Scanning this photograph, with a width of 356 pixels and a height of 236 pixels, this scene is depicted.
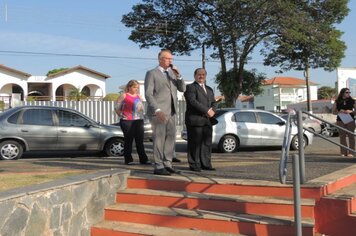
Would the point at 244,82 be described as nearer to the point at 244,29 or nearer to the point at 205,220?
the point at 244,29

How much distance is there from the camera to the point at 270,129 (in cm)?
1404

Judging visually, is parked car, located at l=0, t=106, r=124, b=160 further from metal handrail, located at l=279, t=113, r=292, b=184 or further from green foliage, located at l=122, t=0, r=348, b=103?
green foliage, located at l=122, t=0, r=348, b=103

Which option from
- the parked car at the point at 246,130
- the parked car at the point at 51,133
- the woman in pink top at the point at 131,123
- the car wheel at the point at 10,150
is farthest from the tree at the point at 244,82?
the woman in pink top at the point at 131,123

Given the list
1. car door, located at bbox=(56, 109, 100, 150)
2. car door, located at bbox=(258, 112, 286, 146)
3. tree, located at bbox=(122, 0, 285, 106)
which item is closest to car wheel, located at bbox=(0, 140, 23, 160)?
car door, located at bbox=(56, 109, 100, 150)

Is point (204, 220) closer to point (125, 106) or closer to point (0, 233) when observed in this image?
point (0, 233)

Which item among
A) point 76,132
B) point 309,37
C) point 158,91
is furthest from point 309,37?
point 158,91

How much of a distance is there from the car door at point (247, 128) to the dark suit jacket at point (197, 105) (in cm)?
681

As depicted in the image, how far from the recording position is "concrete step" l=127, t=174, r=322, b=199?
5422 millimetres

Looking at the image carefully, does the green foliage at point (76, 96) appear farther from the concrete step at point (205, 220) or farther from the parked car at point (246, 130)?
the concrete step at point (205, 220)

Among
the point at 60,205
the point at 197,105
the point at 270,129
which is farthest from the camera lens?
the point at 270,129

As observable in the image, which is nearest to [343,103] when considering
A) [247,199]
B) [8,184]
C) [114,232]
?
[247,199]

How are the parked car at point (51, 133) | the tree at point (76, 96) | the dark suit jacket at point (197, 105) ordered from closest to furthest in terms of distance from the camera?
the dark suit jacket at point (197, 105)
the parked car at point (51, 133)
the tree at point (76, 96)

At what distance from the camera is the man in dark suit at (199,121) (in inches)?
269

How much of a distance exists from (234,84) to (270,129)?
17092 mm
